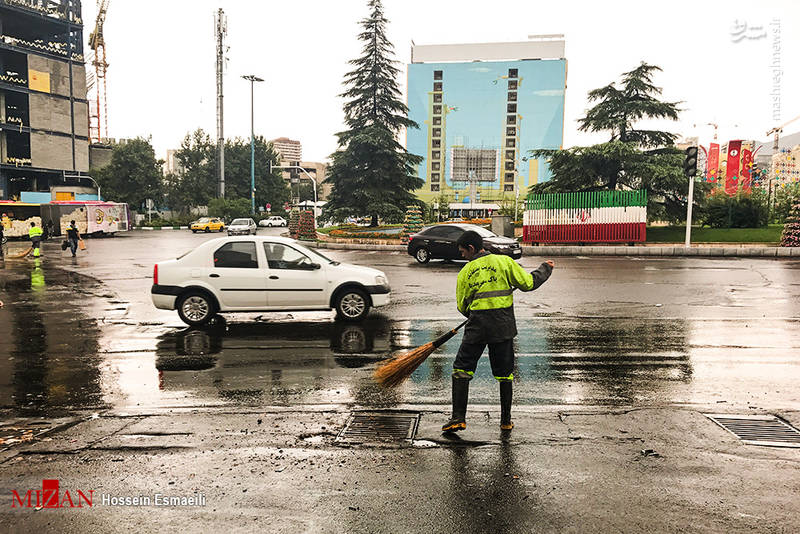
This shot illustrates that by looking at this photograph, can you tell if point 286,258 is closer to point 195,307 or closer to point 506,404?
point 195,307

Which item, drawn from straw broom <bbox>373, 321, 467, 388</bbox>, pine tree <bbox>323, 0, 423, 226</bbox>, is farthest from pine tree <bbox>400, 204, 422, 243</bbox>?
straw broom <bbox>373, 321, 467, 388</bbox>

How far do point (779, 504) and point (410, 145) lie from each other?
110138 mm

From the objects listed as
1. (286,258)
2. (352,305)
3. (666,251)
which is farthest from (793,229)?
(286,258)

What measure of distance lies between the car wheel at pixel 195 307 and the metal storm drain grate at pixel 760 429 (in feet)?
24.6

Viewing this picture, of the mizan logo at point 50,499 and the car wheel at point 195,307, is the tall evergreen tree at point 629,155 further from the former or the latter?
the mizan logo at point 50,499

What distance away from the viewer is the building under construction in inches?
2270

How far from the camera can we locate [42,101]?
60062 mm

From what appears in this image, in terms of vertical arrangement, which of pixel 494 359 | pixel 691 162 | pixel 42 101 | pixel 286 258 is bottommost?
pixel 494 359

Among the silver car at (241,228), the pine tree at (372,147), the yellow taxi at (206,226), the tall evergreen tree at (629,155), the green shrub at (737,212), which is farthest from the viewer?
the yellow taxi at (206,226)

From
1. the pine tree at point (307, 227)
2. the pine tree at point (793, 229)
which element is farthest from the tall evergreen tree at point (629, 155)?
the pine tree at point (307, 227)

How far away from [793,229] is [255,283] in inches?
917

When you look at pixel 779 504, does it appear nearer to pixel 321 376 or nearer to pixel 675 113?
pixel 321 376

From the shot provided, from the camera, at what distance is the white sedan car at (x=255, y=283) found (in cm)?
957

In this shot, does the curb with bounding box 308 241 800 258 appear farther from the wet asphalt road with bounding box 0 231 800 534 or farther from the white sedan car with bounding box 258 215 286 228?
the white sedan car with bounding box 258 215 286 228
